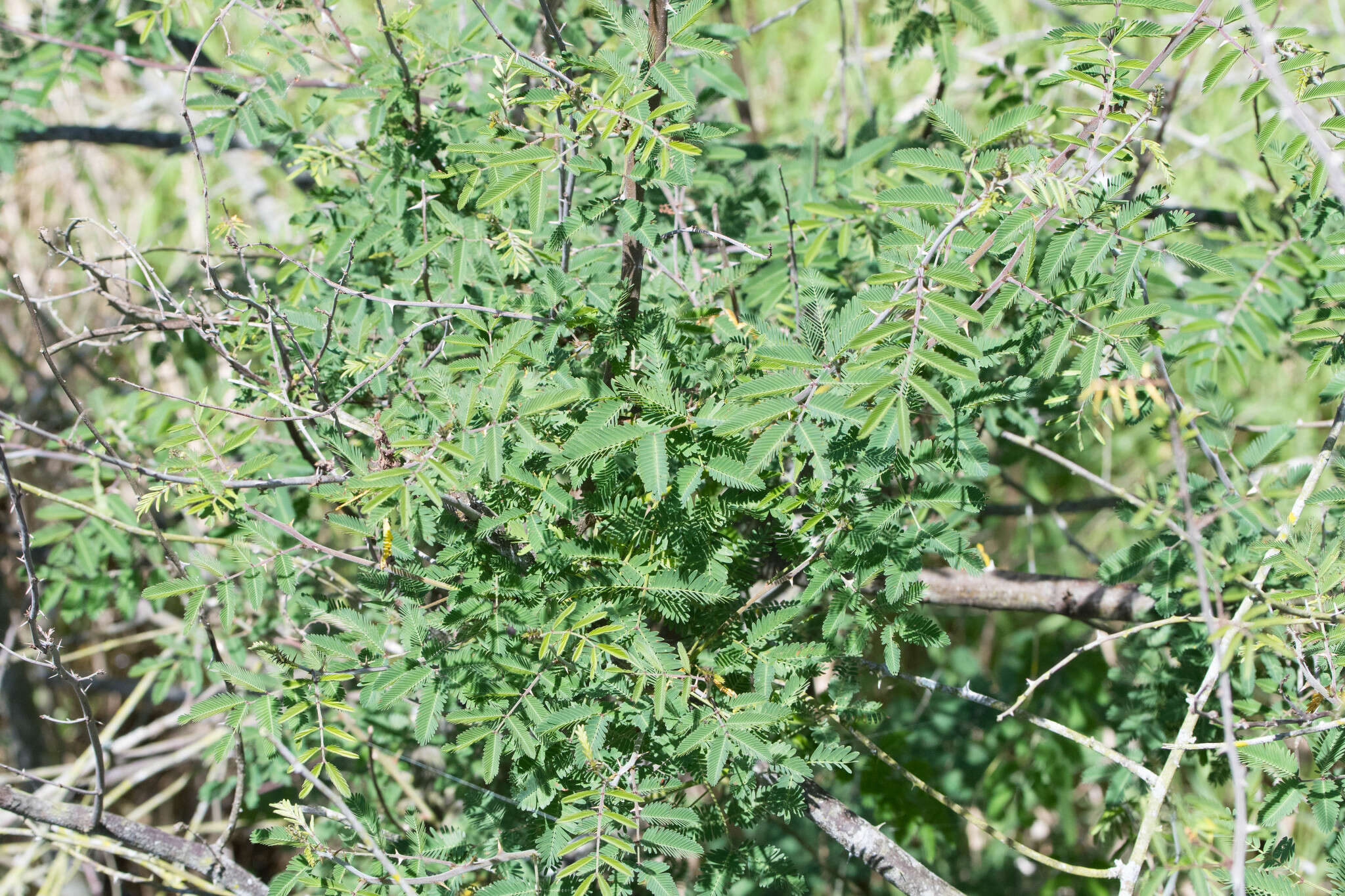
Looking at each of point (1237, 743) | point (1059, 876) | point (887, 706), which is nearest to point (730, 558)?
point (1237, 743)

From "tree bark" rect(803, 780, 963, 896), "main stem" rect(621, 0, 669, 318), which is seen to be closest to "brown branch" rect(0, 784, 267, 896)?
"tree bark" rect(803, 780, 963, 896)

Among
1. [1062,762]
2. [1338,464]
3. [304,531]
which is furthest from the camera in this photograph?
[1062,762]

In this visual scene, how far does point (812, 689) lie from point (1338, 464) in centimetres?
85

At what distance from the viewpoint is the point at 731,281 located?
1382 mm

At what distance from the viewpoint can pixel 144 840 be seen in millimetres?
1492

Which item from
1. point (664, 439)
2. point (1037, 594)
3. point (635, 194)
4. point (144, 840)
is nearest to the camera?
point (664, 439)

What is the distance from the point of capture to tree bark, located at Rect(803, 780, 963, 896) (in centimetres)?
131

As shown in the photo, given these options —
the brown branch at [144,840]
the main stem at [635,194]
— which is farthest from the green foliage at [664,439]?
the brown branch at [144,840]

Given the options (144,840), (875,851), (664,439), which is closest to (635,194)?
(664,439)

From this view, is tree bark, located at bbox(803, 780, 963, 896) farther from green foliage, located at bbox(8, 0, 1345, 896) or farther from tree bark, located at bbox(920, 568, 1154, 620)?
tree bark, located at bbox(920, 568, 1154, 620)

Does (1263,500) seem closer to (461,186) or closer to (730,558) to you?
(730,558)

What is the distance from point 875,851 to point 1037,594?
2.01 feet

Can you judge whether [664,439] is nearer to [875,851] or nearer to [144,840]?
[875,851]

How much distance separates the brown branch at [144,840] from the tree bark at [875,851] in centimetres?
89
